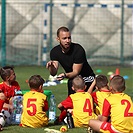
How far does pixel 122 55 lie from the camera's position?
22.0 m

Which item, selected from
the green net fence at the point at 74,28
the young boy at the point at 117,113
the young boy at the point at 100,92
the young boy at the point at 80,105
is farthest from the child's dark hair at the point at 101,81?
the green net fence at the point at 74,28

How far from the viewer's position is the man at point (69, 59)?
9.52 m

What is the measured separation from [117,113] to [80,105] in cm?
113

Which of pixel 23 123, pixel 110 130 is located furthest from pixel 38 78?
pixel 110 130

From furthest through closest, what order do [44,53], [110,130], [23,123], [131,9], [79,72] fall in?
[131,9] → [44,53] → [79,72] → [23,123] → [110,130]

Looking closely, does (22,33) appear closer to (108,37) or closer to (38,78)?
(108,37)

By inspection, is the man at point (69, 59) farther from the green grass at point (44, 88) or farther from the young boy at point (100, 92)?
the green grass at point (44, 88)

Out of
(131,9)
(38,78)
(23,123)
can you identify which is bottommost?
(23,123)

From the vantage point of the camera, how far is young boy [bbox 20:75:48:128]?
873cm

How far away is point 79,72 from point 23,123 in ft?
4.71

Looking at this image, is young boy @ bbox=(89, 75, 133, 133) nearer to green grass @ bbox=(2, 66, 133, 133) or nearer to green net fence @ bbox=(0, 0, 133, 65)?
green grass @ bbox=(2, 66, 133, 133)

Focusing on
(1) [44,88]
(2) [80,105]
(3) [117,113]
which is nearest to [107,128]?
(3) [117,113]

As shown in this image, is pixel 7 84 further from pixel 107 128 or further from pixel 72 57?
pixel 107 128

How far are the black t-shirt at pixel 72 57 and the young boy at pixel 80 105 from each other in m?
0.87
